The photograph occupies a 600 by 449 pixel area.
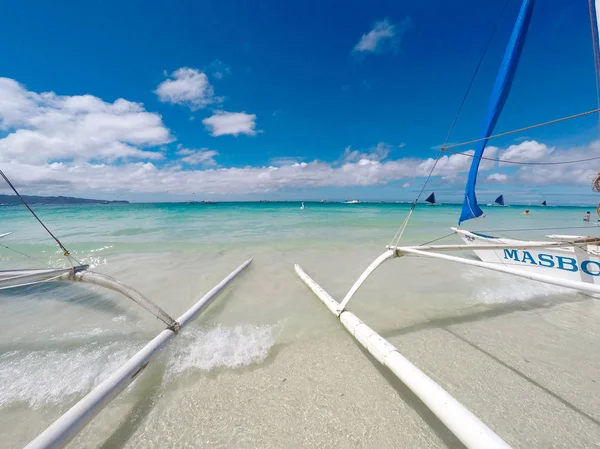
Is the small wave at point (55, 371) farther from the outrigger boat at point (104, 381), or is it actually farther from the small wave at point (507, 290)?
the small wave at point (507, 290)

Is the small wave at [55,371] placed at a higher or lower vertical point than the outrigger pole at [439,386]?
lower

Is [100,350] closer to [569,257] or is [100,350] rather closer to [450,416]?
[450,416]

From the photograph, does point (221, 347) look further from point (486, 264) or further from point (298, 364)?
point (486, 264)

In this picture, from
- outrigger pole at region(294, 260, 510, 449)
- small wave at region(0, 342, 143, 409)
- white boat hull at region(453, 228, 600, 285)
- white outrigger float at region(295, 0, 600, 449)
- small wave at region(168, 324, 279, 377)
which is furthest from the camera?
white boat hull at region(453, 228, 600, 285)

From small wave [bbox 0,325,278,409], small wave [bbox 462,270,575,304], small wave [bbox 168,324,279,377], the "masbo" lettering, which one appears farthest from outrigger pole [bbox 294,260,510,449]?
the "masbo" lettering

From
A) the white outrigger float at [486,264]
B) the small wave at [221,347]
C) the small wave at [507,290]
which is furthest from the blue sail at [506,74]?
the small wave at [221,347]

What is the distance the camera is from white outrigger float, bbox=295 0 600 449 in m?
1.62

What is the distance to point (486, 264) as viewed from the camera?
2.87 metres

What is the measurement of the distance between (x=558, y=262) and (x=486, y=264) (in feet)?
14.3

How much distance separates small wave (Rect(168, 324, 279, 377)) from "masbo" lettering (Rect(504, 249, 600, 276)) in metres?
6.59

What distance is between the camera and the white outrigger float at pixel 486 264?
162 cm

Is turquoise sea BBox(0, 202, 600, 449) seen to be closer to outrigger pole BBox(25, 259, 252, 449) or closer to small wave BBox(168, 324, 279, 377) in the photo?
small wave BBox(168, 324, 279, 377)

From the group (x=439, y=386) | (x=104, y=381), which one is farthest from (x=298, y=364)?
(x=104, y=381)

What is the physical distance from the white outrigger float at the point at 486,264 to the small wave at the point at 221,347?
1373mm
